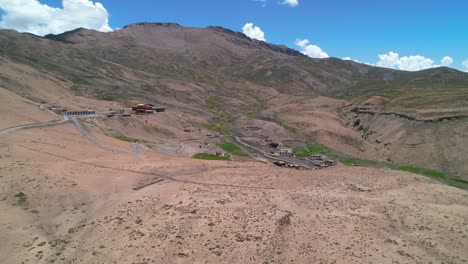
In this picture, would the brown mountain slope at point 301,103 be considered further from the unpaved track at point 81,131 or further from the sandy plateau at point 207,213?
the sandy plateau at point 207,213

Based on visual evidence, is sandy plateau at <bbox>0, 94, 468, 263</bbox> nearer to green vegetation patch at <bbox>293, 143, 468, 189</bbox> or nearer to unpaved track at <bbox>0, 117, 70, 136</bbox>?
unpaved track at <bbox>0, 117, 70, 136</bbox>

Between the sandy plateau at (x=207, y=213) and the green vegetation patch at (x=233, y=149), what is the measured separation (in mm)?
24353

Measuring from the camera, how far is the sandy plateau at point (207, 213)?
92.6 ft

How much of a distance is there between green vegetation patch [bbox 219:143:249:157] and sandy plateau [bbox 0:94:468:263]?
24353mm

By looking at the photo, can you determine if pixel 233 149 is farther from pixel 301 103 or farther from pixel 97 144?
pixel 301 103

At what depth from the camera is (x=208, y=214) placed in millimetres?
34281

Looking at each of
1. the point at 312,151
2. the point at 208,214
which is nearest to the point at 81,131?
the point at 208,214

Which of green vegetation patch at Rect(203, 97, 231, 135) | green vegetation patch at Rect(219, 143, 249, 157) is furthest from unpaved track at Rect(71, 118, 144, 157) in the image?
green vegetation patch at Rect(203, 97, 231, 135)

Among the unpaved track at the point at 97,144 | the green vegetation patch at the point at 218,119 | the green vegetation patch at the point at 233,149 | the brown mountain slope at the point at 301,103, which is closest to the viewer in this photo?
the unpaved track at the point at 97,144

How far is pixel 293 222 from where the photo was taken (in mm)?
33719

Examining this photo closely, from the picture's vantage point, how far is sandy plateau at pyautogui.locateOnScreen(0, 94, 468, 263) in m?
28.2

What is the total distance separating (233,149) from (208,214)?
45.6 m

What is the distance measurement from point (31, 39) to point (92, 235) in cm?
18045

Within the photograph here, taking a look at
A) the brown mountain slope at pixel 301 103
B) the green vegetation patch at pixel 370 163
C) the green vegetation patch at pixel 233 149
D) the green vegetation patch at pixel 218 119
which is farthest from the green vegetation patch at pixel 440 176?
the green vegetation patch at pixel 218 119
